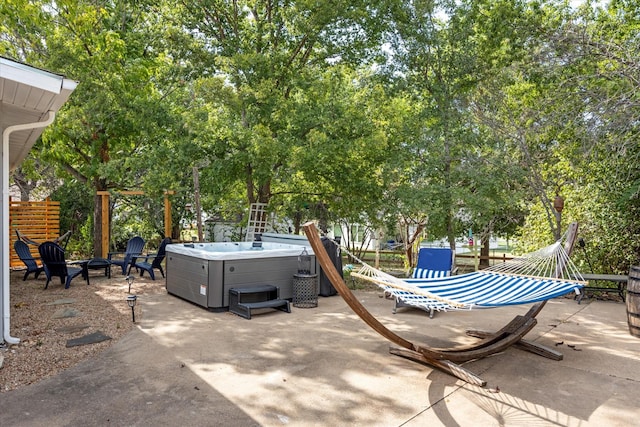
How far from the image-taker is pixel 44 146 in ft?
32.0

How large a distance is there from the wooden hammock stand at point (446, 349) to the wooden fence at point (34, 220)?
922 cm

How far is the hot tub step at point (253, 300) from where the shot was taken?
5625mm

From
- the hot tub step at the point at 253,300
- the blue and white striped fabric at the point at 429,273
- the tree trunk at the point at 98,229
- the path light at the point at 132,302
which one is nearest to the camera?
the path light at the point at 132,302

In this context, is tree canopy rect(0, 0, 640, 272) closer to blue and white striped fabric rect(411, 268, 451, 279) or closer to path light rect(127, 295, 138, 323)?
blue and white striped fabric rect(411, 268, 451, 279)

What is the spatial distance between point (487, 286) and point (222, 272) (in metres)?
3.24

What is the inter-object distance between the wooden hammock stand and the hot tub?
8.41ft

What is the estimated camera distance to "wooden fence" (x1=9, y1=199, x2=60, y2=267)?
32.8 ft

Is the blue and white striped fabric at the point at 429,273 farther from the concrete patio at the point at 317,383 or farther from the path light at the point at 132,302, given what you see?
the path light at the point at 132,302

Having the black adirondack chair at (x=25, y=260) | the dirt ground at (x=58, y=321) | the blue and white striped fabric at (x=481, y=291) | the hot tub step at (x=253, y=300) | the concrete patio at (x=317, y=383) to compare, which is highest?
the blue and white striped fabric at (x=481, y=291)

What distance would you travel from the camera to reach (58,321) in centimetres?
518

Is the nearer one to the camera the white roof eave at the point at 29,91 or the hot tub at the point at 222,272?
the white roof eave at the point at 29,91

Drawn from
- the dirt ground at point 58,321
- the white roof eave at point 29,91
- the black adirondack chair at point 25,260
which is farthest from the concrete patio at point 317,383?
the black adirondack chair at point 25,260

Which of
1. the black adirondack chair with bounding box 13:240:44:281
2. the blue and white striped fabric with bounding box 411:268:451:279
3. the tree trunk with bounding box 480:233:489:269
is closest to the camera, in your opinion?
the blue and white striped fabric with bounding box 411:268:451:279

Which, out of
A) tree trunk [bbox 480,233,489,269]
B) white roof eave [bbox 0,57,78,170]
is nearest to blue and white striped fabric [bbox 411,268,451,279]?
white roof eave [bbox 0,57,78,170]
